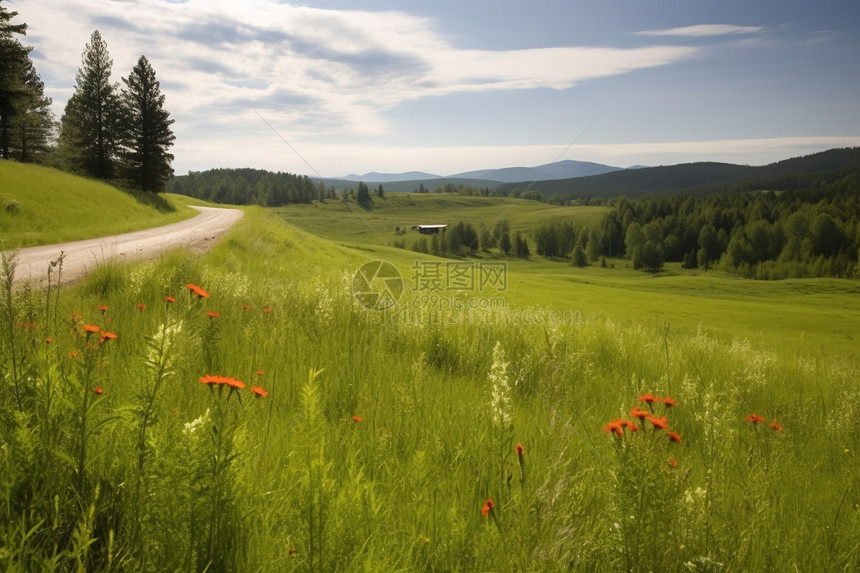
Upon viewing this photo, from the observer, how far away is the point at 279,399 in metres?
3.55

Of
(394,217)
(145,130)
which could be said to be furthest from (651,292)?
(394,217)

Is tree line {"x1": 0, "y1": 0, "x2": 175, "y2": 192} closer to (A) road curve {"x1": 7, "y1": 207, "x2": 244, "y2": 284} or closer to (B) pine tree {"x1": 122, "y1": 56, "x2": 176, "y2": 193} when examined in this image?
(B) pine tree {"x1": 122, "y1": 56, "x2": 176, "y2": 193}

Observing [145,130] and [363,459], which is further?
[145,130]

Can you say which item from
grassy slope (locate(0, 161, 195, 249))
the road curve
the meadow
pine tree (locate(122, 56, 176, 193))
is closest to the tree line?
pine tree (locate(122, 56, 176, 193))

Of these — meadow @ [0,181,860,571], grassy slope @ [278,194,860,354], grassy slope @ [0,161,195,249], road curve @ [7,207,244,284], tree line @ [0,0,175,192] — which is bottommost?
grassy slope @ [278,194,860,354]

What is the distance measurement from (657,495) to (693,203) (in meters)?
212

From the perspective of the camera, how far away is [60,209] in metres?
25.3

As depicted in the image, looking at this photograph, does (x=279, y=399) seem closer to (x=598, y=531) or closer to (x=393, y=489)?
(x=393, y=489)

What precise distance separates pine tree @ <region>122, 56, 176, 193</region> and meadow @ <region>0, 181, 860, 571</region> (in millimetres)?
50955

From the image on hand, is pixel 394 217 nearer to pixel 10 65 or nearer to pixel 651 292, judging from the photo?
pixel 651 292

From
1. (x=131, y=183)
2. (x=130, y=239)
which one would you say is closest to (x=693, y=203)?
(x=131, y=183)

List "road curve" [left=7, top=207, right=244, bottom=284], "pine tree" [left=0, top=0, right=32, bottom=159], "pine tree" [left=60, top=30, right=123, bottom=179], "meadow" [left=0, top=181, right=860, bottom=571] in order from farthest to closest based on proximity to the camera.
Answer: "pine tree" [left=60, top=30, right=123, bottom=179] → "pine tree" [left=0, top=0, right=32, bottom=159] → "road curve" [left=7, top=207, right=244, bottom=284] → "meadow" [left=0, top=181, right=860, bottom=571]

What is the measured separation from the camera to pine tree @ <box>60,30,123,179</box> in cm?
4631

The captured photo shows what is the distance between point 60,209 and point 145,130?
2718cm
